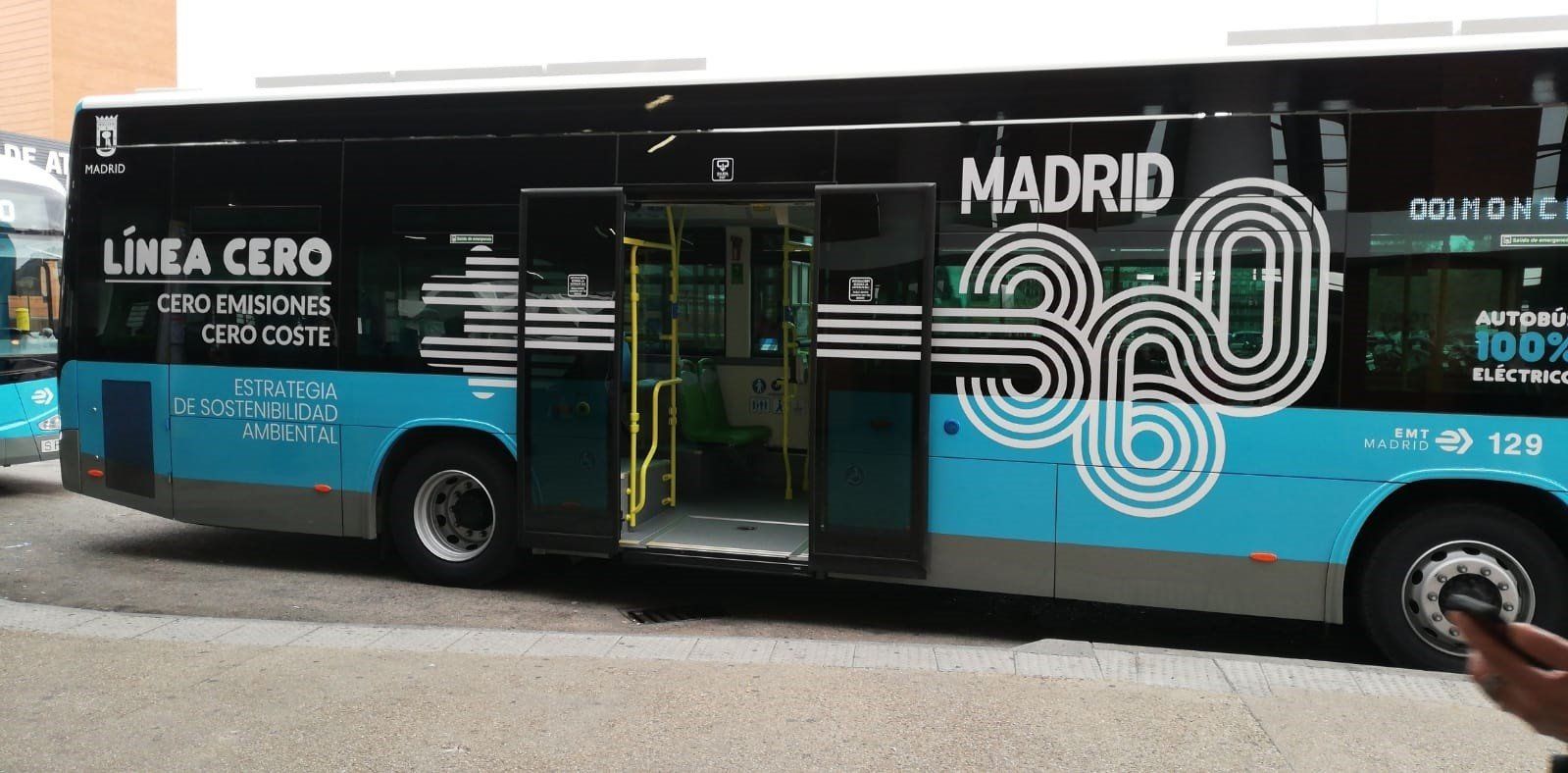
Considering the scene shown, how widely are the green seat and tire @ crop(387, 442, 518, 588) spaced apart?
62.6 inches

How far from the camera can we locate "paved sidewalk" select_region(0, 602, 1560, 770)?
4.30 meters

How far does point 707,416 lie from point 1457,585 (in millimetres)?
5051

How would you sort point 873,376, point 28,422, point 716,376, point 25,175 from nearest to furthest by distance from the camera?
point 873,376, point 716,376, point 28,422, point 25,175

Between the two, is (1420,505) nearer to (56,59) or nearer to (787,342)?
(787,342)

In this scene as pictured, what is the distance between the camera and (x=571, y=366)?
22.8ft

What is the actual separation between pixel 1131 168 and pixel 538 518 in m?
3.90

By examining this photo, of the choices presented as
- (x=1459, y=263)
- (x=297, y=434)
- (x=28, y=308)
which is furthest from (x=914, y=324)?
(x=28, y=308)

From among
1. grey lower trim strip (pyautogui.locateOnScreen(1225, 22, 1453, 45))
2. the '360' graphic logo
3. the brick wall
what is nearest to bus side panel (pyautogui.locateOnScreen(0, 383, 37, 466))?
the '360' graphic logo

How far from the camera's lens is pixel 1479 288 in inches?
217

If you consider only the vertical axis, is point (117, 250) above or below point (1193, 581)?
above

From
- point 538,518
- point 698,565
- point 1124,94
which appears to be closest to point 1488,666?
point 1124,94

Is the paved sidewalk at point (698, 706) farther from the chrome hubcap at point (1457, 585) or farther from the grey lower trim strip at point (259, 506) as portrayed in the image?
the grey lower trim strip at point (259, 506)

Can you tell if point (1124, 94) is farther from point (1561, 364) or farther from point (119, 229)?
point (119, 229)

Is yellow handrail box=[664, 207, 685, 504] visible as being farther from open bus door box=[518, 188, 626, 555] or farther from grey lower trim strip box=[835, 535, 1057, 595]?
grey lower trim strip box=[835, 535, 1057, 595]
